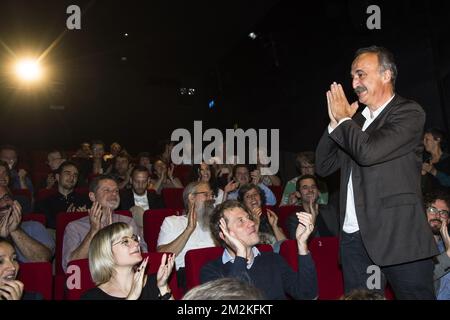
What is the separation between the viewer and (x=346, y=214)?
5.53 feet

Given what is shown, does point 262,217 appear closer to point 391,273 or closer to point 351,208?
point 351,208

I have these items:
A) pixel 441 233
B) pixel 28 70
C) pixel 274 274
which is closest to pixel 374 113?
pixel 274 274

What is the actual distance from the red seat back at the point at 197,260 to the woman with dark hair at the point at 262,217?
643 mm

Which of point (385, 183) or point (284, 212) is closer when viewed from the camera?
point (385, 183)

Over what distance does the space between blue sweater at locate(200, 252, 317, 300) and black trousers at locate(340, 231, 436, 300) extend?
0.85 ft

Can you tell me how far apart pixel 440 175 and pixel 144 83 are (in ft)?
24.9

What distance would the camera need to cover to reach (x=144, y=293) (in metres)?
2.02

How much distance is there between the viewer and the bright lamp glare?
339 inches

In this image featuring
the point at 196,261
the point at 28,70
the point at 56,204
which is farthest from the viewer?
the point at 28,70

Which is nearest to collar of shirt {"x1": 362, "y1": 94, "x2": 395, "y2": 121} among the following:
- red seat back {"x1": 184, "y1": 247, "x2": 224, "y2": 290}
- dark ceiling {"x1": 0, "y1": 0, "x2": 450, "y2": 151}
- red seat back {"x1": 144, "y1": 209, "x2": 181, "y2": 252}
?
red seat back {"x1": 184, "y1": 247, "x2": 224, "y2": 290}

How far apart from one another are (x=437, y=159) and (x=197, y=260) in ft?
7.51
